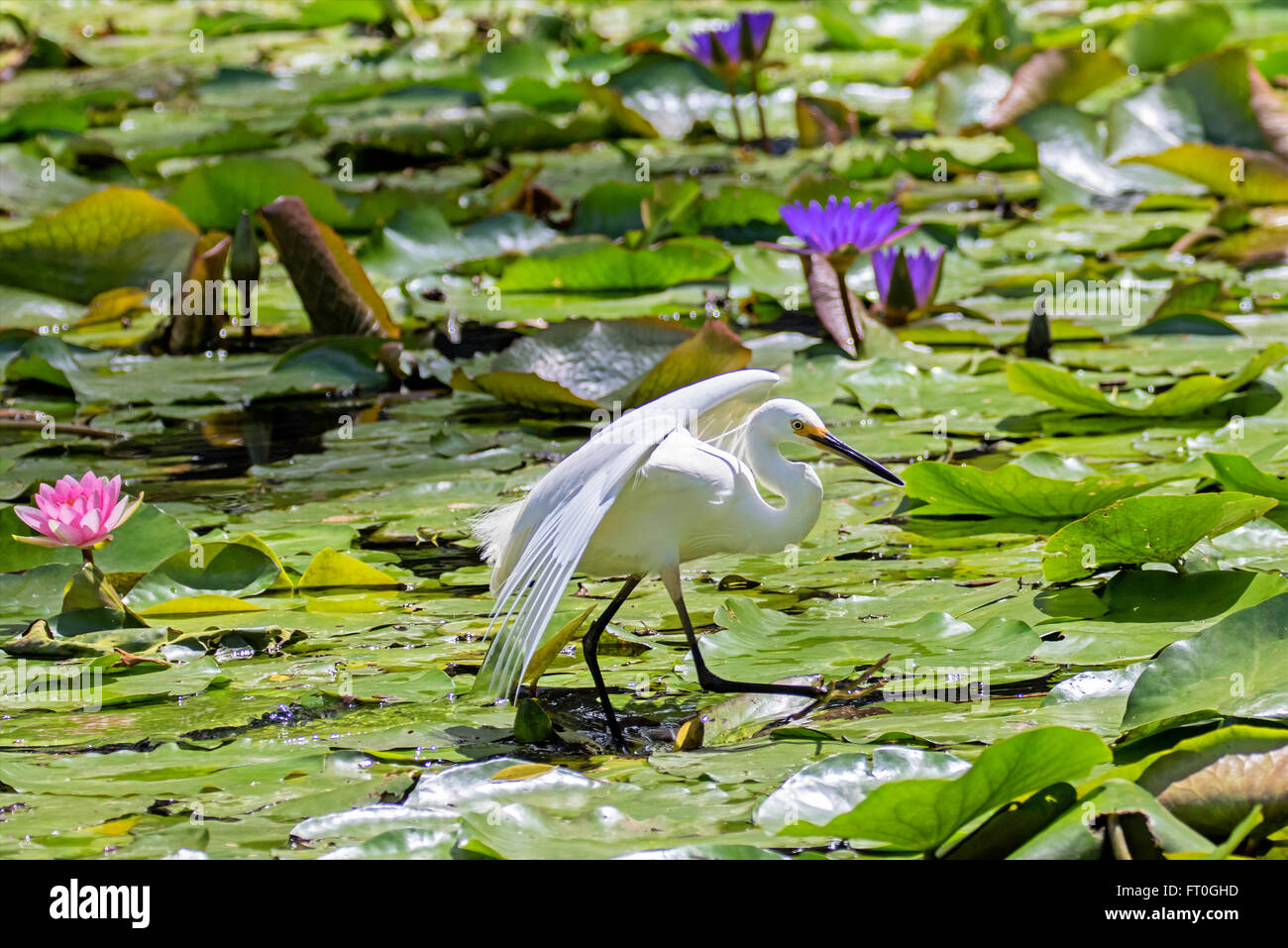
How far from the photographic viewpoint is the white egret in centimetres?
201

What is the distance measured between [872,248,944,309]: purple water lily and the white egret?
1873 millimetres

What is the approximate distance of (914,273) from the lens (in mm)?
4246

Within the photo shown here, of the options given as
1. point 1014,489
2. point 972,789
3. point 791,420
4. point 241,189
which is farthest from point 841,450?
point 241,189

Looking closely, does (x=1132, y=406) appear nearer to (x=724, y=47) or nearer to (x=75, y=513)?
(x=75, y=513)

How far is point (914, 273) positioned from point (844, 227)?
0.60 metres

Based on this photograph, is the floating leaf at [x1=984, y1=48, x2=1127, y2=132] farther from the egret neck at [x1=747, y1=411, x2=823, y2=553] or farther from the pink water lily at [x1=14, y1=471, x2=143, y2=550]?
the pink water lily at [x1=14, y1=471, x2=143, y2=550]

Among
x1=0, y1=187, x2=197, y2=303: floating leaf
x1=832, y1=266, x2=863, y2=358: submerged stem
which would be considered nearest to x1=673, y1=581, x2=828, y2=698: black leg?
x1=832, y1=266, x2=863, y2=358: submerged stem

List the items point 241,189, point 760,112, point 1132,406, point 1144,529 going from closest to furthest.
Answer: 1. point 1144,529
2. point 1132,406
3. point 241,189
4. point 760,112

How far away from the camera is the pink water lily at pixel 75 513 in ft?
7.47

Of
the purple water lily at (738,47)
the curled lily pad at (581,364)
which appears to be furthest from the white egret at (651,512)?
the purple water lily at (738,47)

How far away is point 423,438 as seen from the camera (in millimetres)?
3564
